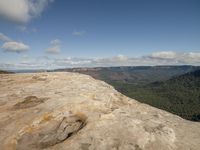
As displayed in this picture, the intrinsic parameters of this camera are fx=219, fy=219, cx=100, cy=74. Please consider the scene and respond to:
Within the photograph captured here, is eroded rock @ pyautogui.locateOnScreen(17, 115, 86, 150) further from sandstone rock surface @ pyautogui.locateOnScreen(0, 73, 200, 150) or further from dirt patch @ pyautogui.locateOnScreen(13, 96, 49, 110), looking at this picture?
dirt patch @ pyautogui.locateOnScreen(13, 96, 49, 110)

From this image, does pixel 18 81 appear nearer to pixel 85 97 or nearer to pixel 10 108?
pixel 10 108

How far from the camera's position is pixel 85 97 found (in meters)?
18.2

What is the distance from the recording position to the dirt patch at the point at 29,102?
1745 centimetres

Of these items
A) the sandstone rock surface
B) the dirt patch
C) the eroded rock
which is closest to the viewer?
the sandstone rock surface

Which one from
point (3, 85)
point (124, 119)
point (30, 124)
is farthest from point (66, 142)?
point (3, 85)

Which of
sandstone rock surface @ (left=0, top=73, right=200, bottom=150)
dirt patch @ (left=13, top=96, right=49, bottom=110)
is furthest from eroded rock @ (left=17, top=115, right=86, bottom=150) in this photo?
Answer: dirt patch @ (left=13, top=96, right=49, bottom=110)

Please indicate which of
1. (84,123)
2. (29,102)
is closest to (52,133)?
(84,123)

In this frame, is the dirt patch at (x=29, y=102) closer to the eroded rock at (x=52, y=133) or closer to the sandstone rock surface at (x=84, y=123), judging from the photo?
the sandstone rock surface at (x=84, y=123)

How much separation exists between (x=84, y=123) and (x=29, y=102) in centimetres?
562

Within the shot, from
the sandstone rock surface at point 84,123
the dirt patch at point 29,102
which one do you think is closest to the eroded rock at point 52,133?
the sandstone rock surface at point 84,123

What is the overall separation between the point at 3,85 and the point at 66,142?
1254 cm

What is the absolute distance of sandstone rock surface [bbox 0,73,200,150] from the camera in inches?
521

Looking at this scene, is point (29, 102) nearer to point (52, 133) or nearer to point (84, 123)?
point (52, 133)

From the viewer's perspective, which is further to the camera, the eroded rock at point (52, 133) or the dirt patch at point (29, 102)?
the dirt patch at point (29, 102)
